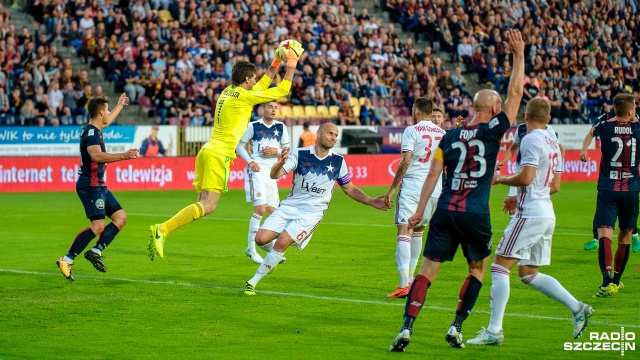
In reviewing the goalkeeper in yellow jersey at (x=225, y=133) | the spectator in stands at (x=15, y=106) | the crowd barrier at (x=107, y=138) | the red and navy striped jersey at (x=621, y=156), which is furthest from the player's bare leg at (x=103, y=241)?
the spectator in stands at (x=15, y=106)

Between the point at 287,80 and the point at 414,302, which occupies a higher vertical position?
the point at 287,80

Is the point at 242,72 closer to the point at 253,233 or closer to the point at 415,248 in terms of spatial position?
the point at 253,233

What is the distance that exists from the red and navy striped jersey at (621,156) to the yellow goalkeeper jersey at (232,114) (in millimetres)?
4222

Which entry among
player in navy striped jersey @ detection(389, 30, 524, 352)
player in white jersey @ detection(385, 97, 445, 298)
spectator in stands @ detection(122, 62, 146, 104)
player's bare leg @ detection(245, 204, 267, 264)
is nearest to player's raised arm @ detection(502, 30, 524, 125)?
player in navy striped jersey @ detection(389, 30, 524, 352)

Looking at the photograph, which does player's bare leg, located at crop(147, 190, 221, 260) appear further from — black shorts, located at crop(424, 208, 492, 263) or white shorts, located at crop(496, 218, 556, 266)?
white shorts, located at crop(496, 218, 556, 266)

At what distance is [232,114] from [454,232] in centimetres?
529

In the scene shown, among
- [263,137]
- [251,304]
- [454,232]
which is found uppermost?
[263,137]

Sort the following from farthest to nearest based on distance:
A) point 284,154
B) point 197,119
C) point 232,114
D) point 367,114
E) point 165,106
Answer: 1. point 367,114
2. point 165,106
3. point 197,119
4. point 232,114
5. point 284,154

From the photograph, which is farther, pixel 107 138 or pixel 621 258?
pixel 107 138

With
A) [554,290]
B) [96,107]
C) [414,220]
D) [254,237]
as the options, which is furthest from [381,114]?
[414,220]

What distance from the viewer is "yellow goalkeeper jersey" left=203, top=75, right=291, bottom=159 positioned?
1303cm

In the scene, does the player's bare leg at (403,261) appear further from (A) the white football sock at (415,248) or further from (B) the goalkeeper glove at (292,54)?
(B) the goalkeeper glove at (292,54)

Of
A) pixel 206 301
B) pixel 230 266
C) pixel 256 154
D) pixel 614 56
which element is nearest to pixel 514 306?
pixel 206 301

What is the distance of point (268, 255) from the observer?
38.2ft
